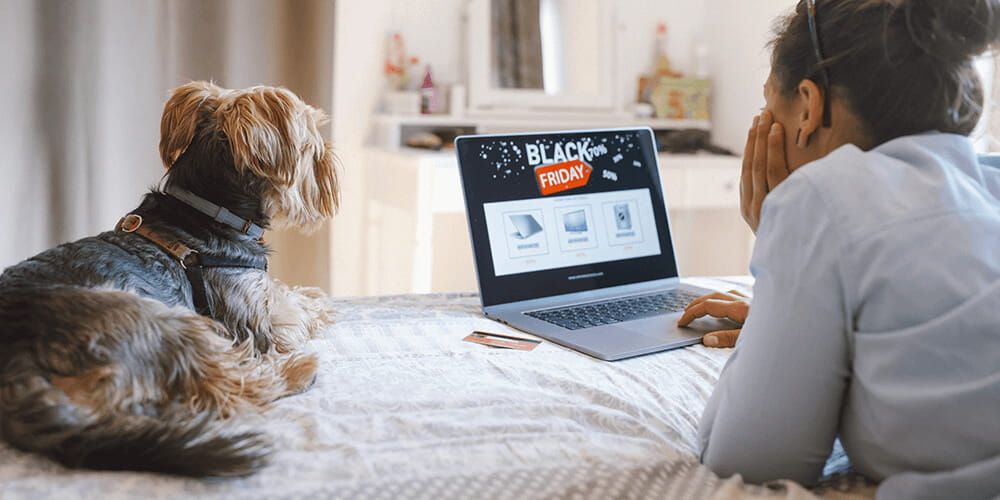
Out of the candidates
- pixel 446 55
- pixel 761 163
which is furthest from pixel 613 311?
pixel 446 55

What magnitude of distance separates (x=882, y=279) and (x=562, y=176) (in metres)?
0.99

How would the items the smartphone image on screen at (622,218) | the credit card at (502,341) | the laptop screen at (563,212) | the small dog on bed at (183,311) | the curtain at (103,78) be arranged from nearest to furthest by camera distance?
1. the small dog on bed at (183,311)
2. the credit card at (502,341)
3. the laptop screen at (563,212)
4. the smartphone image on screen at (622,218)
5. the curtain at (103,78)

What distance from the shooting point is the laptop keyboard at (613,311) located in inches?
63.4

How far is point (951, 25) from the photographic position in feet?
3.00

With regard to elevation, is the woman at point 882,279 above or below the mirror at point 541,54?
below

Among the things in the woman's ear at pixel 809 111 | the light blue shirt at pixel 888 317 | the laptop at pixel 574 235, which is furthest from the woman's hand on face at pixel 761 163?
the laptop at pixel 574 235

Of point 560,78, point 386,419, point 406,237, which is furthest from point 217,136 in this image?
point 560,78

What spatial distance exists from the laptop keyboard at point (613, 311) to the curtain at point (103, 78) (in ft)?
5.27

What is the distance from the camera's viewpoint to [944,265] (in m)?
0.86

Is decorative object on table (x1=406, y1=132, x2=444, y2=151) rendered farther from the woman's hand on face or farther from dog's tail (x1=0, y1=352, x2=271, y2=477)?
dog's tail (x1=0, y1=352, x2=271, y2=477)

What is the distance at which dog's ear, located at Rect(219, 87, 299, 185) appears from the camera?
4.97 feet

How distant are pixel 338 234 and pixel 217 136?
1.77 meters

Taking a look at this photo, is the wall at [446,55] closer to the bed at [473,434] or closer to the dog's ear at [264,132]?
the dog's ear at [264,132]

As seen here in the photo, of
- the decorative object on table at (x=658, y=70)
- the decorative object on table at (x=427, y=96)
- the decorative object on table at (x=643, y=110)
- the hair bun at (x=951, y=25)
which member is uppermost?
the decorative object on table at (x=658, y=70)
